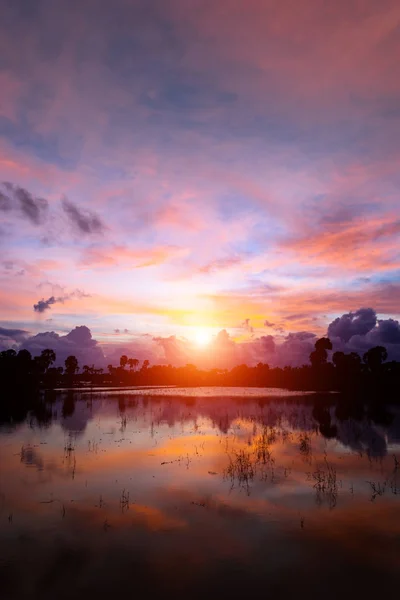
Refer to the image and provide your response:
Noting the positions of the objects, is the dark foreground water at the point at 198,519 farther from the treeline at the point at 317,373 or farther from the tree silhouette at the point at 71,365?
the tree silhouette at the point at 71,365

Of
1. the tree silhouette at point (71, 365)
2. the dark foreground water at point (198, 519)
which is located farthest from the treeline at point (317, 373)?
the dark foreground water at point (198, 519)

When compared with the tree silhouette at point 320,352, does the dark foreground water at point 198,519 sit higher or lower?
lower

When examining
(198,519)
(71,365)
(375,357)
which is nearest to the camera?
(198,519)

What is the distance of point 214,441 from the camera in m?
32.3

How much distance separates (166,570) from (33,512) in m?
6.99

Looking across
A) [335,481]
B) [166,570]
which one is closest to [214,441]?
[335,481]

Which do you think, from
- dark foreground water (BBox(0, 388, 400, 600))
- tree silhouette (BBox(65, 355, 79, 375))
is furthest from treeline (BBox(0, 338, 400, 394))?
dark foreground water (BBox(0, 388, 400, 600))

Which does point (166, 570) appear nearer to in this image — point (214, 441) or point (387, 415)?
point (214, 441)

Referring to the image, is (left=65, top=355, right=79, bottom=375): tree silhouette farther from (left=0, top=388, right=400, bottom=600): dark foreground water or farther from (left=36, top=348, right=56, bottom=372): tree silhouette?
(left=0, top=388, right=400, bottom=600): dark foreground water

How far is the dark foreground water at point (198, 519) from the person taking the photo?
11.3m

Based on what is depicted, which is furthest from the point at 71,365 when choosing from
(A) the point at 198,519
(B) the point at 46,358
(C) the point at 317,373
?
(A) the point at 198,519

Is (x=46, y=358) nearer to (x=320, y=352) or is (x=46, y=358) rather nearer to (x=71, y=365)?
(x=71, y=365)

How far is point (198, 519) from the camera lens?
50.9ft

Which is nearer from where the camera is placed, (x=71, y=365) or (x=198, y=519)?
(x=198, y=519)
